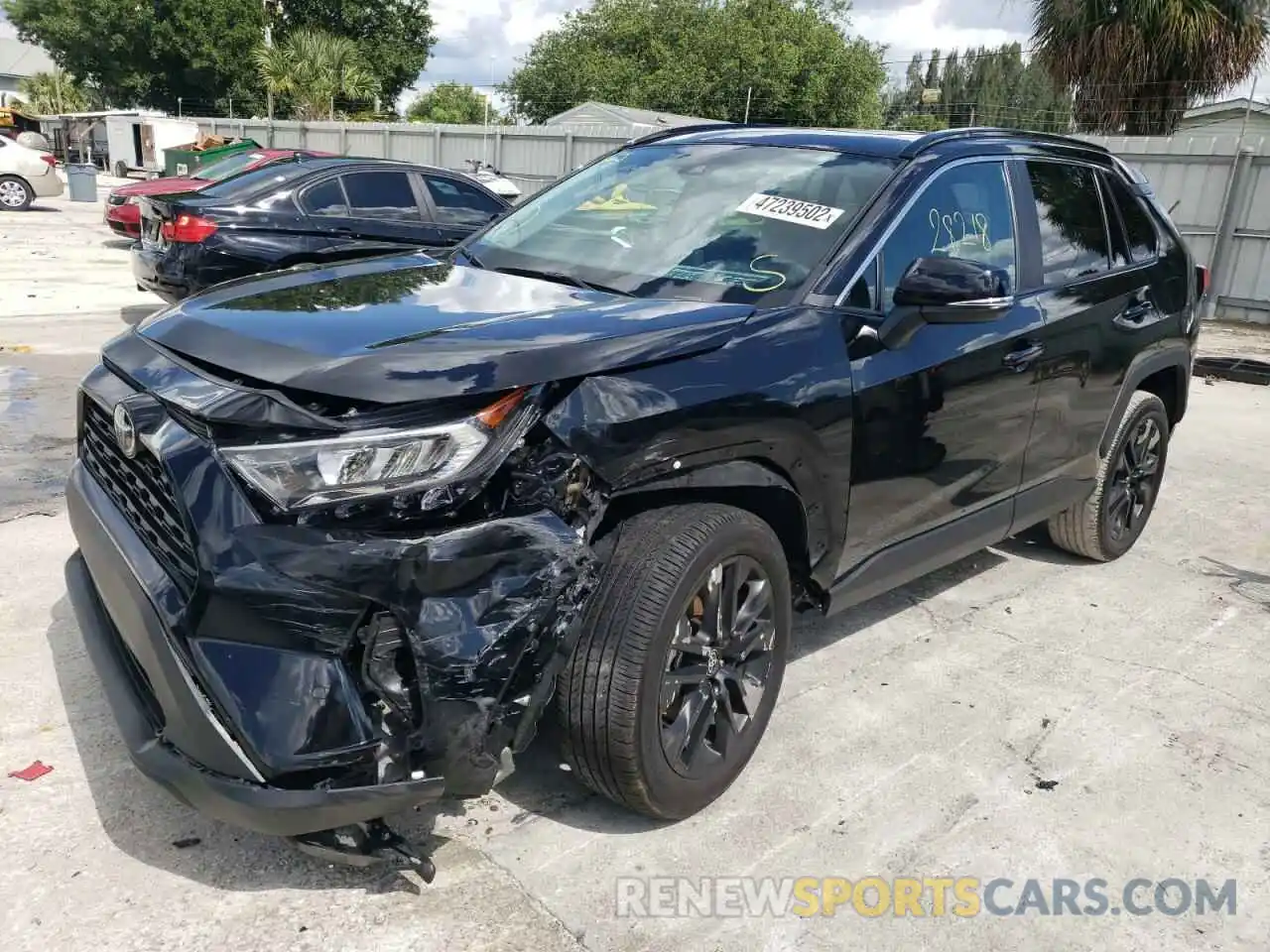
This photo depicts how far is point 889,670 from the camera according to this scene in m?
3.85

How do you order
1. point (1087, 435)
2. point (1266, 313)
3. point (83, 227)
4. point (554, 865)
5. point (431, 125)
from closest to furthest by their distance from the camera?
point (554, 865), point (1087, 435), point (1266, 313), point (83, 227), point (431, 125)

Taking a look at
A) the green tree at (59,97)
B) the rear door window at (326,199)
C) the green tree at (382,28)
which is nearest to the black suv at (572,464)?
the rear door window at (326,199)

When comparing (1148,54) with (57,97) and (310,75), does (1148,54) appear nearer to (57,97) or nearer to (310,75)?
(310,75)

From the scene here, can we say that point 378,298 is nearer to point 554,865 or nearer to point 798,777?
point 554,865

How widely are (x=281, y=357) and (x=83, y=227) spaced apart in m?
18.6

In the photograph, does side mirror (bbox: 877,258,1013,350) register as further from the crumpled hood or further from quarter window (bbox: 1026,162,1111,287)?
quarter window (bbox: 1026,162,1111,287)

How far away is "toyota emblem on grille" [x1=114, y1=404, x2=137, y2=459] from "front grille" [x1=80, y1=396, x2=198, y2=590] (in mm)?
23

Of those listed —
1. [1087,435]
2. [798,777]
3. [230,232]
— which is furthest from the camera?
[230,232]

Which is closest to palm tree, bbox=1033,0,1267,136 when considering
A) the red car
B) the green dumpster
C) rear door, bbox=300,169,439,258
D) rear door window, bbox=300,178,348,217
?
the red car

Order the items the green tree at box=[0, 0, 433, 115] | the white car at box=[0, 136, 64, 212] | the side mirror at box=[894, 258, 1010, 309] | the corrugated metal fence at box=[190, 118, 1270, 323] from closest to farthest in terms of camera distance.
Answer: the side mirror at box=[894, 258, 1010, 309], the corrugated metal fence at box=[190, 118, 1270, 323], the white car at box=[0, 136, 64, 212], the green tree at box=[0, 0, 433, 115]

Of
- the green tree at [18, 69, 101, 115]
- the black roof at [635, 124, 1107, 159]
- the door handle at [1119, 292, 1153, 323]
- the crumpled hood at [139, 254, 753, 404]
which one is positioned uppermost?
the green tree at [18, 69, 101, 115]

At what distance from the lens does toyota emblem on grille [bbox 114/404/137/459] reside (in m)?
2.42

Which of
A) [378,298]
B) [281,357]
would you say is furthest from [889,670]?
[281,357]

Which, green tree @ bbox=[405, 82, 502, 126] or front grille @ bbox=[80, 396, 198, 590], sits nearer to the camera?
front grille @ bbox=[80, 396, 198, 590]
